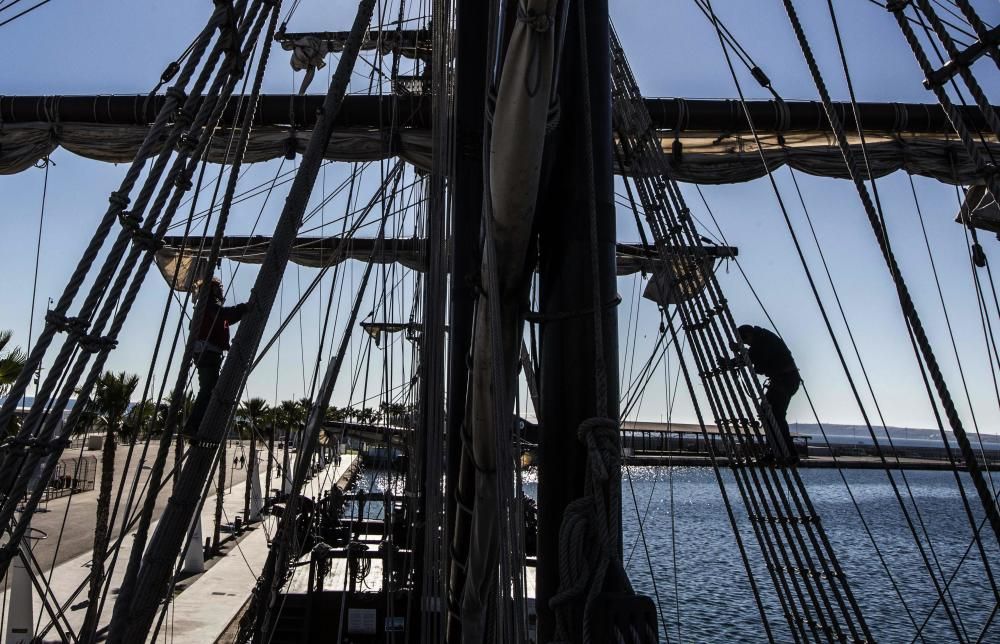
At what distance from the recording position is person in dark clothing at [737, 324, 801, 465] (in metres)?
5.20

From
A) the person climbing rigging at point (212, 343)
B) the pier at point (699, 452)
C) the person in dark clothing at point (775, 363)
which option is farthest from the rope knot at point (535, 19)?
the pier at point (699, 452)

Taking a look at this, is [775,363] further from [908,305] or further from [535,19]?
[535,19]

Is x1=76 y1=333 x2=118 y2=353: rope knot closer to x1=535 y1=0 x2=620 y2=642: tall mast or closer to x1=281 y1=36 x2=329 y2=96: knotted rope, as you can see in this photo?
x1=535 y1=0 x2=620 y2=642: tall mast

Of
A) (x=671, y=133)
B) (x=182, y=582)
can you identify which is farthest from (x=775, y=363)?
(x=182, y=582)

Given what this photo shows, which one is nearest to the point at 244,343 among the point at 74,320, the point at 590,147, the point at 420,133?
the point at 74,320

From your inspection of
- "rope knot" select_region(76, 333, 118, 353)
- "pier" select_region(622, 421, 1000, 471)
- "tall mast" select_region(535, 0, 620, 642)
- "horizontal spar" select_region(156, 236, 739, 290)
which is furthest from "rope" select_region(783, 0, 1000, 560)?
"pier" select_region(622, 421, 1000, 471)

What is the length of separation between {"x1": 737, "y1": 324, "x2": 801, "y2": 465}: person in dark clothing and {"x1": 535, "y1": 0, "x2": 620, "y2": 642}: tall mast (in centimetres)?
296

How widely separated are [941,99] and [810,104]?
27.3ft

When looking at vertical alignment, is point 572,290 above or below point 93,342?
above

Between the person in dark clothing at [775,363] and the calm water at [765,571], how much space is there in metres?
1.32

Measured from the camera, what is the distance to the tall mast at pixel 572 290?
243 centimetres

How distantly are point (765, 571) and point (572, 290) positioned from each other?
23.0 metres

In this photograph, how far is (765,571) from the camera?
896 inches

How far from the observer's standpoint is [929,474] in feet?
273
